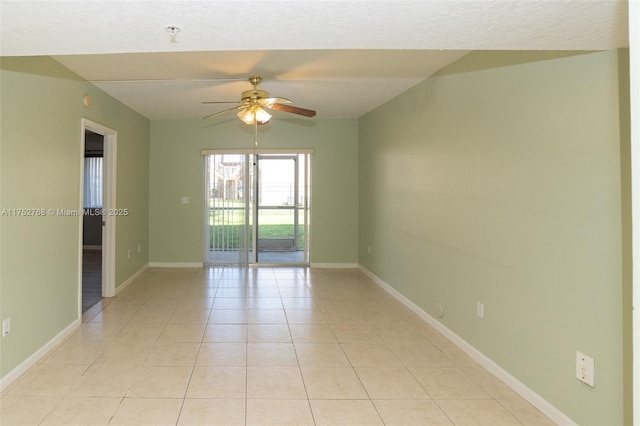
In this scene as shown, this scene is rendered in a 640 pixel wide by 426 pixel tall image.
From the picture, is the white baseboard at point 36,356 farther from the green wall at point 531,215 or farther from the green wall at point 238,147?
the green wall at point 531,215

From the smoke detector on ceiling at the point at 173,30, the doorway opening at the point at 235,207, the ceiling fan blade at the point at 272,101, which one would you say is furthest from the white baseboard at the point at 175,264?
the smoke detector on ceiling at the point at 173,30

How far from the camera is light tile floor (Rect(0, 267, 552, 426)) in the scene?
2.14 m

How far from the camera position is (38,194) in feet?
9.38

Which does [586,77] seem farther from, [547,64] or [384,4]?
[384,4]

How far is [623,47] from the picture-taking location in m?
1.74

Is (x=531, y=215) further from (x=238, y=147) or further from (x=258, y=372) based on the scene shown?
(x=238, y=147)

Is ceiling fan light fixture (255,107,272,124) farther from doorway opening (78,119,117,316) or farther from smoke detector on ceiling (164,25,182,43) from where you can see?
smoke detector on ceiling (164,25,182,43)

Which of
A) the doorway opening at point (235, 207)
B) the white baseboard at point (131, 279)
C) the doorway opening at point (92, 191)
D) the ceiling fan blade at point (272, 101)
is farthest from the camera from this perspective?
the doorway opening at point (92, 191)

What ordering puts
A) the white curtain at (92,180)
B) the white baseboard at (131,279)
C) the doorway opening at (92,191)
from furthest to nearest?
the white curtain at (92,180)
the doorway opening at (92,191)
the white baseboard at (131,279)

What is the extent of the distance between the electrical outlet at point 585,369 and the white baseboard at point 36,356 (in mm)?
3328

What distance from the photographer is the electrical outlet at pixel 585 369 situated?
1886 mm

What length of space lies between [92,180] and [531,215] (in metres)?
8.59

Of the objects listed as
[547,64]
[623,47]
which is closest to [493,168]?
[547,64]

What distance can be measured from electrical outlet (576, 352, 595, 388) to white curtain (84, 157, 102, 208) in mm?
8775
